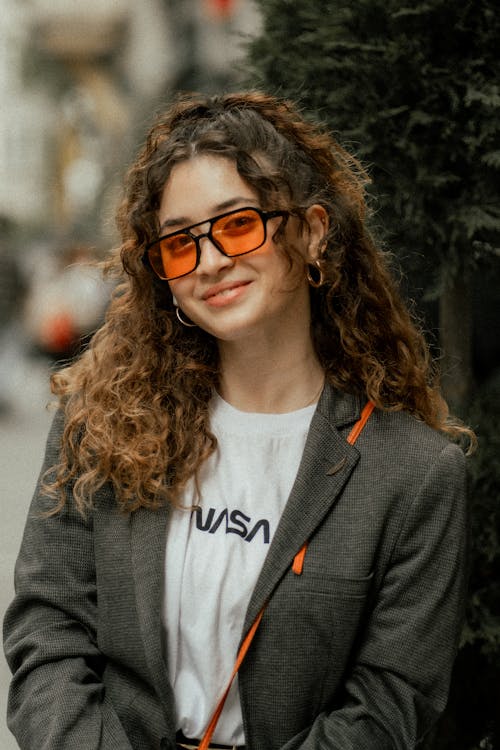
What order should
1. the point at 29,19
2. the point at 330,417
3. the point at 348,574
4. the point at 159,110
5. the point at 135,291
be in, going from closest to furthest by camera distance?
the point at 348,574 → the point at 330,417 → the point at 135,291 → the point at 159,110 → the point at 29,19

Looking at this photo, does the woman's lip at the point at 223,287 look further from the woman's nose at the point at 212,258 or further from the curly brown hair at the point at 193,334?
the curly brown hair at the point at 193,334

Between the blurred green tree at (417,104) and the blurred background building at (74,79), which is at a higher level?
the blurred background building at (74,79)

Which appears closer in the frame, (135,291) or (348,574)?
(348,574)

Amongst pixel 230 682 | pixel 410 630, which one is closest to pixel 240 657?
pixel 230 682

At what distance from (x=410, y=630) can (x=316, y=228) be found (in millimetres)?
878

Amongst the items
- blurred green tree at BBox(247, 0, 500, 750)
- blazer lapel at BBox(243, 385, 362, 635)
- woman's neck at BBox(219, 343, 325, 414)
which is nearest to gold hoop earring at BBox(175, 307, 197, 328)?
woman's neck at BBox(219, 343, 325, 414)

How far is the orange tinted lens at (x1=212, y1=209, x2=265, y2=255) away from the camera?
2.02 meters

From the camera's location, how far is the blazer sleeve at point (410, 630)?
2031 mm

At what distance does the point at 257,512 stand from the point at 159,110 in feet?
3.53

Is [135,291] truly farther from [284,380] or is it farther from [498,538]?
[498,538]

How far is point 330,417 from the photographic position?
2172 millimetres

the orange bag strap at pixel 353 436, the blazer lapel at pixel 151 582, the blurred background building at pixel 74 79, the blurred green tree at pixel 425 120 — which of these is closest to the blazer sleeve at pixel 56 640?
the blazer lapel at pixel 151 582

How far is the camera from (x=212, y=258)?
2.03m

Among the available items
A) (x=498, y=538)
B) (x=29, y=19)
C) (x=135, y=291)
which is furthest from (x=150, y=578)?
(x=29, y=19)
